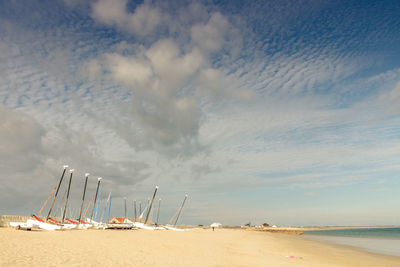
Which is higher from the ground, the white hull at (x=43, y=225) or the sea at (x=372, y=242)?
the white hull at (x=43, y=225)

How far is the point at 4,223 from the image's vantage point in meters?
50.6

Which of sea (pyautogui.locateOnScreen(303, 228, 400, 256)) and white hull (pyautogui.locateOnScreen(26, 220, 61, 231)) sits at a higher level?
white hull (pyautogui.locateOnScreen(26, 220, 61, 231))

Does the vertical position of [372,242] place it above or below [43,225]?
below

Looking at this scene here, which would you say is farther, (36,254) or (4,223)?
(4,223)

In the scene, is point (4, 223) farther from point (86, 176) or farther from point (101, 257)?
point (101, 257)

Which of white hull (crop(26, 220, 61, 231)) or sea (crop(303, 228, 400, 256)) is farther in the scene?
white hull (crop(26, 220, 61, 231))

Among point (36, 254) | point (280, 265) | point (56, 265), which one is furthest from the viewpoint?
point (280, 265)

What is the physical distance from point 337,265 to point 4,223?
59139 mm

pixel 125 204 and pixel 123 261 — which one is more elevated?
pixel 125 204

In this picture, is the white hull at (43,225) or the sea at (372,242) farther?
the white hull at (43,225)

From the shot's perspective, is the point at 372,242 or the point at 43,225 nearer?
the point at 43,225

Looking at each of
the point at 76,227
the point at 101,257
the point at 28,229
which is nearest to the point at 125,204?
the point at 76,227

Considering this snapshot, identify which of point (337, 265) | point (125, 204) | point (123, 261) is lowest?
point (337, 265)

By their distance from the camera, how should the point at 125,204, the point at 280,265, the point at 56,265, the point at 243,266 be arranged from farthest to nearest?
1. the point at 125,204
2. the point at 280,265
3. the point at 243,266
4. the point at 56,265
